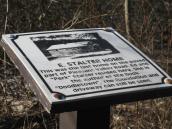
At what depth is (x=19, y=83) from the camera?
5098mm

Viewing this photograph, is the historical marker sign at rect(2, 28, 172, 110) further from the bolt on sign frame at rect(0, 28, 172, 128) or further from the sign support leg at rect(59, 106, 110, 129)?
the sign support leg at rect(59, 106, 110, 129)

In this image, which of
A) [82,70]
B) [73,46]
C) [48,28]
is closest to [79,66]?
[82,70]

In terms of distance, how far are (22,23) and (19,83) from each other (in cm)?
75

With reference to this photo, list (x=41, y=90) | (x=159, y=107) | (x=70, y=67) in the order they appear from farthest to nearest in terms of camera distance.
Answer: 1. (x=159, y=107)
2. (x=70, y=67)
3. (x=41, y=90)

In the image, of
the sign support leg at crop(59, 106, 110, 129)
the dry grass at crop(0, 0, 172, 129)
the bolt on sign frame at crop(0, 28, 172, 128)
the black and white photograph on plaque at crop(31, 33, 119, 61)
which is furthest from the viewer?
the dry grass at crop(0, 0, 172, 129)

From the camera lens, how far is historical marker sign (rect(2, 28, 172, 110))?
2588 millimetres

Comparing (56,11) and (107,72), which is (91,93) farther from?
(56,11)

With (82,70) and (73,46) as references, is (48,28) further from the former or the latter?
(82,70)

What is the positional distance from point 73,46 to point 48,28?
2.47 meters

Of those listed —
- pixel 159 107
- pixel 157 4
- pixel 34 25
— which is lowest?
pixel 159 107

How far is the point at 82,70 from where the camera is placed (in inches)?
108

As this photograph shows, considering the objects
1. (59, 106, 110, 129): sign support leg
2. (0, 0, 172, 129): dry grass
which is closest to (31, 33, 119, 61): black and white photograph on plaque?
(59, 106, 110, 129): sign support leg

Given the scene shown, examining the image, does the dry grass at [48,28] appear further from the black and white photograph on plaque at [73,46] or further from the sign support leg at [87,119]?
the sign support leg at [87,119]

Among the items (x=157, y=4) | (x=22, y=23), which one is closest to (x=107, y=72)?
(x=22, y=23)
